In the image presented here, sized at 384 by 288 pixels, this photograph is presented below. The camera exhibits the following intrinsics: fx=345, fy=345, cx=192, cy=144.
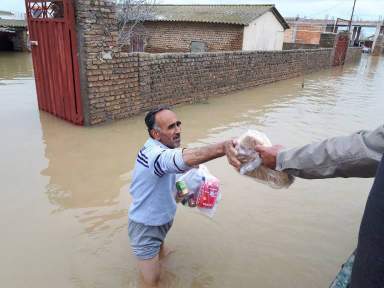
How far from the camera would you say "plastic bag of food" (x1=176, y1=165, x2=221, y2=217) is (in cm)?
271

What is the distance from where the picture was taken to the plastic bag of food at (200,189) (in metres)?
2.71

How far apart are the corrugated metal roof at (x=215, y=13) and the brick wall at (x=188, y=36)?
0.33 metres

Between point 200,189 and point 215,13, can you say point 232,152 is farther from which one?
point 215,13

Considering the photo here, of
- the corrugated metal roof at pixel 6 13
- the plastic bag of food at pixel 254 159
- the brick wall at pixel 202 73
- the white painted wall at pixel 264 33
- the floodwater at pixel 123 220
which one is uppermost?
the corrugated metal roof at pixel 6 13

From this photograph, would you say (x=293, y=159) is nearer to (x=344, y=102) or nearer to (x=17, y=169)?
(x=17, y=169)

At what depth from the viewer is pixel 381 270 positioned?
120cm

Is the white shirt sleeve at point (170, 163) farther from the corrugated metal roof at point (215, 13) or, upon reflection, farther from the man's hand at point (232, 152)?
the corrugated metal roof at point (215, 13)

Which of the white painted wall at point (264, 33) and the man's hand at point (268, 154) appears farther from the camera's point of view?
the white painted wall at point (264, 33)

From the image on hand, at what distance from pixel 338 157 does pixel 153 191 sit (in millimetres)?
1351

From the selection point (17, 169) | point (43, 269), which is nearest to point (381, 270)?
point (43, 269)

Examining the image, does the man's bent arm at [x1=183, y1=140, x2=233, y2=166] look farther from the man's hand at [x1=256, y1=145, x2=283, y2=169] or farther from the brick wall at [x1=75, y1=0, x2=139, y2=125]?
the brick wall at [x1=75, y1=0, x2=139, y2=125]

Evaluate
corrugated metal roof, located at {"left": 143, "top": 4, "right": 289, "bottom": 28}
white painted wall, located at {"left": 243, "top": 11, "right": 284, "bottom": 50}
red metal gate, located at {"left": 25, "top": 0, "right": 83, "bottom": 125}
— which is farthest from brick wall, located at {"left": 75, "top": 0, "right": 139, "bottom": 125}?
white painted wall, located at {"left": 243, "top": 11, "right": 284, "bottom": 50}

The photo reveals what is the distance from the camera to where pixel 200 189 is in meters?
2.73

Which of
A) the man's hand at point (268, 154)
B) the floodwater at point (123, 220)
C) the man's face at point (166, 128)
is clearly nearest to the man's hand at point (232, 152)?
the man's hand at point (268, 154)
